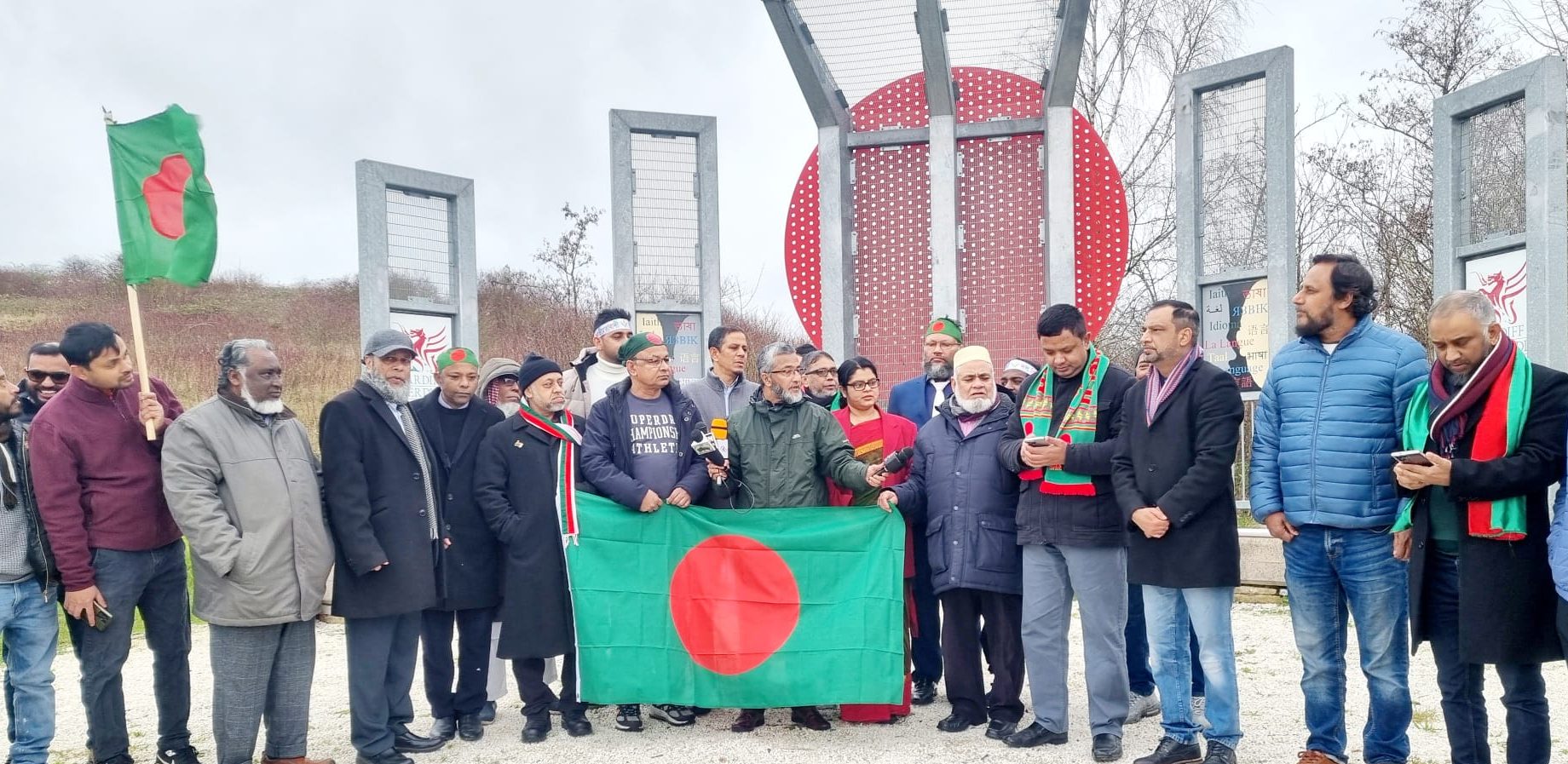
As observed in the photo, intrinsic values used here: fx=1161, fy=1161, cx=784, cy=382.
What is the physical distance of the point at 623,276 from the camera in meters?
8.32

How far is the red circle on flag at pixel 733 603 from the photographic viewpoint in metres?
5.36

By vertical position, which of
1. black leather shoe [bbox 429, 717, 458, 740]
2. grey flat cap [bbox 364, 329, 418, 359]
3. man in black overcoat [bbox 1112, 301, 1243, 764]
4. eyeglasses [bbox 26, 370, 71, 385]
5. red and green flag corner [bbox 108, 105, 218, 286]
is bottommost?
black leather shoe [bbox 429, 717, 458, 740]

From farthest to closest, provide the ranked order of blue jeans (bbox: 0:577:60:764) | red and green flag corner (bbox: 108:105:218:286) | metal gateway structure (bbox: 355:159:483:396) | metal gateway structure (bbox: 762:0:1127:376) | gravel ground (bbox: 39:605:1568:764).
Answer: metal gateway structure (bbox: 762:0:1127:376) < metal gateway structure (bbox: 355:159:483:396) < gravel ground (bbox: 39:605:1568:764) < red and green flag corner (bbox: 108:105:218:286) < blue jeans (bbox: 0:577:60:764)

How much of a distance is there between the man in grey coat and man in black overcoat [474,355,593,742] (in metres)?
0.86

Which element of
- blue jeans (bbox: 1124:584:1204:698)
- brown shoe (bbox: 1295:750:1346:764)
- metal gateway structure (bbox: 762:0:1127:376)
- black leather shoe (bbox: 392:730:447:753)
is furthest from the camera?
metal gateway structure (bbox: 762:0:1127:376)

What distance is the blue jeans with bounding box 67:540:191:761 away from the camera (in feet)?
15.1

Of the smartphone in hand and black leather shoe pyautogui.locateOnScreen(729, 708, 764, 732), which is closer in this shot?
the smartphone in hand

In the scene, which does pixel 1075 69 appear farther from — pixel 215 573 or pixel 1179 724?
pixel 215 573

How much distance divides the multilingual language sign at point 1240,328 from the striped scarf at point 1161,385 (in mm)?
3194

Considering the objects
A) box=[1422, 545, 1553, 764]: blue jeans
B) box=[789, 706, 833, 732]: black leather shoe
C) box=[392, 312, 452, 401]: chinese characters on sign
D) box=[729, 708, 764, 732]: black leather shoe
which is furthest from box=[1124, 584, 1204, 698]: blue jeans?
box=[392, 312, 452, 401]: chinese characters on sign

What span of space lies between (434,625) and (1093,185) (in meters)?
5.29

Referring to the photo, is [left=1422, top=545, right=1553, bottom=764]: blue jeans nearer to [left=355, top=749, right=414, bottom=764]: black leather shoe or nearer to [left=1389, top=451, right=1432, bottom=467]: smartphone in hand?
[left=1389, top=451, right=1432, bottom=467]: smartphone in hand

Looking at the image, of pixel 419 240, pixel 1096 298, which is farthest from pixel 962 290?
pixel 419 240

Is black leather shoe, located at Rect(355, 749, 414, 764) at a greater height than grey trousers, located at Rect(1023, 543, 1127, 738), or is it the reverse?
grey trousers, located at Rect(1023, 543, 1127, 738)
